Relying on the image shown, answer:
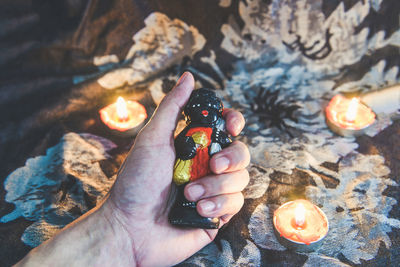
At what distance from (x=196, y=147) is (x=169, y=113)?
160mm

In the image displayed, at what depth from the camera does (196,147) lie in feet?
2.97

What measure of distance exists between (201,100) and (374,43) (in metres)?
1.03

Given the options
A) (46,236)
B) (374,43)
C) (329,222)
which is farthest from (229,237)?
(374,43)

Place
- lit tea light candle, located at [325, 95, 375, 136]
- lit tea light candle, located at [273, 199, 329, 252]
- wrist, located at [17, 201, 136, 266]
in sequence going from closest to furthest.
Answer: wrist, located at [17, 201, 136, 266] < lit tea light candle, located at [273, 199, 329, 252] < lit tea light candle, located at [325, 95, 375, 136]

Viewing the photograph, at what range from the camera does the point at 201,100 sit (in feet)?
3.17

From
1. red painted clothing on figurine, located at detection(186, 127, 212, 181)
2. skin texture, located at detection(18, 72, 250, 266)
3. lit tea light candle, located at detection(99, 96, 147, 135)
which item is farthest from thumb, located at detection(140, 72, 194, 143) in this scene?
lit tea light candle, located at detection(99, 96, 147, 135)

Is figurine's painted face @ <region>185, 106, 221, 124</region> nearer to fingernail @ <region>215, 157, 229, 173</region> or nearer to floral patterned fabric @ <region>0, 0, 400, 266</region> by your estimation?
fingernail @ <region>215, 157, 229, 173</region>

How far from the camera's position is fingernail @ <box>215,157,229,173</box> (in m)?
0.89

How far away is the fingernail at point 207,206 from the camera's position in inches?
34.0

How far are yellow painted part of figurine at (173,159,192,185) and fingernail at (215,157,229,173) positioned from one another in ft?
0.25

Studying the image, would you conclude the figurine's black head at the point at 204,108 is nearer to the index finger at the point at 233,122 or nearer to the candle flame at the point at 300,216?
the index finger at the point at 233,122

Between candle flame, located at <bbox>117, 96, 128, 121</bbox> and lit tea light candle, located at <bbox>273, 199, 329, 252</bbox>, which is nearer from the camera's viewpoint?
lit tea light candle, located at <bbox>273, 199, 329, 252</bbox>

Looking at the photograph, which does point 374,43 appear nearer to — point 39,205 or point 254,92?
point 254,92

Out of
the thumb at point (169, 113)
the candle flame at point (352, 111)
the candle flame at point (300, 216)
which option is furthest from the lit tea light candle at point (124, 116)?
the candle flame at point (352, 111)
